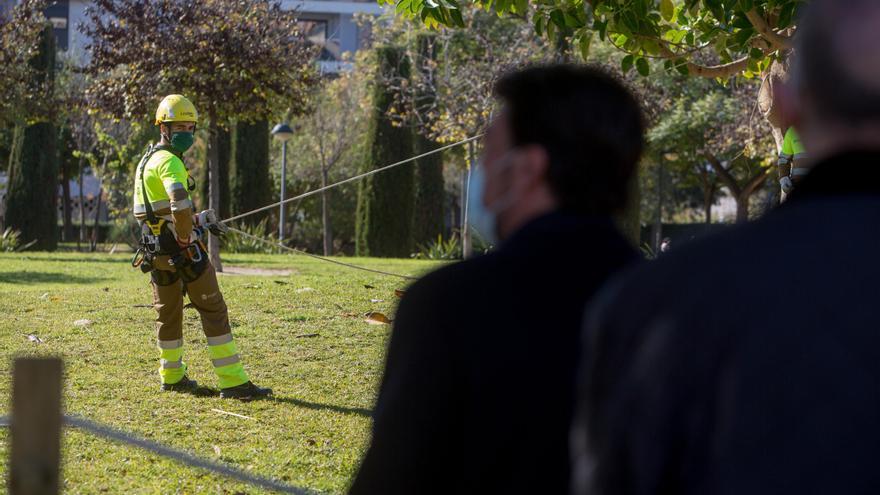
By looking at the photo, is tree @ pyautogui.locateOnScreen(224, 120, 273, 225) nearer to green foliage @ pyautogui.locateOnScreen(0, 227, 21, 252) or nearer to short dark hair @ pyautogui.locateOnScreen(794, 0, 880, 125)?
green foliage @ pyautogui.locateOnScreen(0, 227, 21, 252)

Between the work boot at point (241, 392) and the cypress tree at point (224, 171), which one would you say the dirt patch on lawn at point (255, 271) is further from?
the cypress tree at point (224, 171)

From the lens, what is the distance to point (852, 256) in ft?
4.50

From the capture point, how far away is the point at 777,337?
1.35 m

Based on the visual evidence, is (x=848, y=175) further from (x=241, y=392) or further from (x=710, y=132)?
(x=710, y=132)

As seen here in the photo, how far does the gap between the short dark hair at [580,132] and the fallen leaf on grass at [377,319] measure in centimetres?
1004

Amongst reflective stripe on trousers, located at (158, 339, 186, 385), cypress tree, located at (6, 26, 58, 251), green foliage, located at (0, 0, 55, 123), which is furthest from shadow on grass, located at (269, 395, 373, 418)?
cypress tree, located at (6, 26, 58, 251)

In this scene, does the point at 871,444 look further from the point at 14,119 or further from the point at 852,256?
the point at 14,119

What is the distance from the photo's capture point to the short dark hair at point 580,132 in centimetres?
210

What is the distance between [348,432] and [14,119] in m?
22.5

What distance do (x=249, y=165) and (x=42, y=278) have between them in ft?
48.9

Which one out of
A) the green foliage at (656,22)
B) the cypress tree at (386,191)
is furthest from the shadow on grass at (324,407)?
the cypress tree at (386,191)

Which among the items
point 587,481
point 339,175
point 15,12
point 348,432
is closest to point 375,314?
point 348,432

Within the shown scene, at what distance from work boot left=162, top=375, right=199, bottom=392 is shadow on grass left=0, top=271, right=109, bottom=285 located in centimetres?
865

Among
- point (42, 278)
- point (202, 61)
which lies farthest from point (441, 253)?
point (42, 278)
